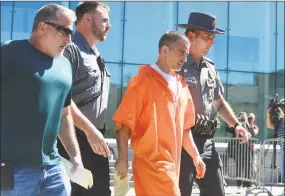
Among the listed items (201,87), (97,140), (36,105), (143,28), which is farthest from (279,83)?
(36,105)

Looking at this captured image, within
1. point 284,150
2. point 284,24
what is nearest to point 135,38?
point 284,24

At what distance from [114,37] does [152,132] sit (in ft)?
65.2

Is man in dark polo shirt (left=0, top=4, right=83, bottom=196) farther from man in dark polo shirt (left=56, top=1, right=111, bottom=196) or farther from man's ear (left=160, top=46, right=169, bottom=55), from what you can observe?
man's ear (left=160, top=46, right=169, bottom=55)

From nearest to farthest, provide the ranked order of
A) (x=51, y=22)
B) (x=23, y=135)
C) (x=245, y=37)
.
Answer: (x=23, y=135) → (x=51, y=22) → (x=245, y=37)

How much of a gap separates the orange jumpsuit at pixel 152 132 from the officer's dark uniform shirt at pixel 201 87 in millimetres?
849

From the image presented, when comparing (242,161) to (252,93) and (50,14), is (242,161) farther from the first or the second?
(252,93)

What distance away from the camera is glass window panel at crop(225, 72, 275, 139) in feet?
81.0

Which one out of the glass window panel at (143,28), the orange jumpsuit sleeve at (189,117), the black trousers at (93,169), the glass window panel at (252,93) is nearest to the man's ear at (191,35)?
the orange jumpsuit sleeve at (189,117)

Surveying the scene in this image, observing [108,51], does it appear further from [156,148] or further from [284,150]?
[156,148]

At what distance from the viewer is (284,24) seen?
25625 mm

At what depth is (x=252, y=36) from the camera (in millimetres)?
25406

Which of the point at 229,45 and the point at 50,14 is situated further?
the point at 229,45

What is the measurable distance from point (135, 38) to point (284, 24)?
263 inches

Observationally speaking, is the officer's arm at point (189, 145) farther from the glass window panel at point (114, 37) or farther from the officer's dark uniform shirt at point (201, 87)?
the glass window panel at point (114, 37)
